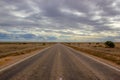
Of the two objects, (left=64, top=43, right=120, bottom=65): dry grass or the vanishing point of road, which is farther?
(left=64, top=43, right=120, bottom=65): dry grass

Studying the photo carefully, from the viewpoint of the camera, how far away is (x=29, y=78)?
9.30 meters

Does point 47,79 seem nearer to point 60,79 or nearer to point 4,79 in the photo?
point 60,79

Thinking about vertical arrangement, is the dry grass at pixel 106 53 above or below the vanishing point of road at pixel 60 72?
above

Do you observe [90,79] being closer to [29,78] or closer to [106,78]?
[106,78]

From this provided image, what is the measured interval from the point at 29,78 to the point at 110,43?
66.7m

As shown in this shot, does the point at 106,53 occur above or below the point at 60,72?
above

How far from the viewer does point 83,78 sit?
9430 mm

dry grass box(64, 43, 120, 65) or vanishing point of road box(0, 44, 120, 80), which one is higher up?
dry grass box(64, 43, 120, 65)

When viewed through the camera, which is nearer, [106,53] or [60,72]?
[60,72]

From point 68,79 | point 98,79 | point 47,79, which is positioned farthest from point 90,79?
point 47,79

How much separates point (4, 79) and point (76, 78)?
3475 mm

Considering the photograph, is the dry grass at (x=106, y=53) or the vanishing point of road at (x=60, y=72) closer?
the vanishing point of road at (x=60, y=72)

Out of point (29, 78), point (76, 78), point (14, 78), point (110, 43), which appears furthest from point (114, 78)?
point (110, 43)

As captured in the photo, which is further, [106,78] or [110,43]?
[110,43]
